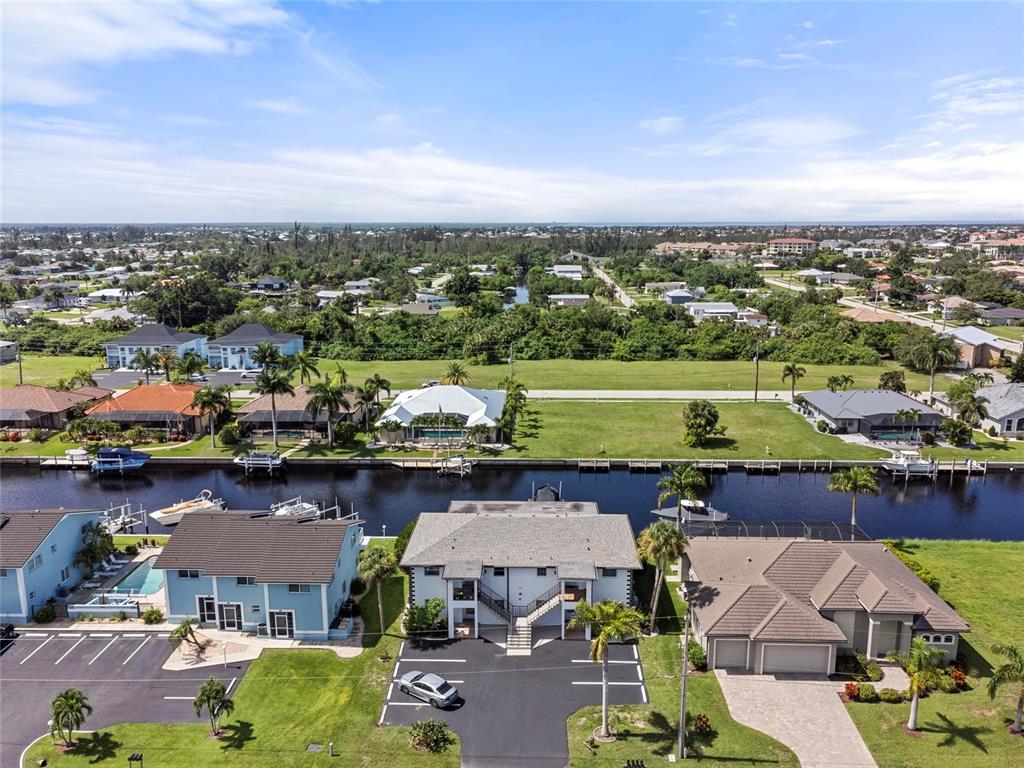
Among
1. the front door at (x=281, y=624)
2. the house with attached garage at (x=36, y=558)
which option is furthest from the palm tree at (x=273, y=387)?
the front door at (x=281, y=624)

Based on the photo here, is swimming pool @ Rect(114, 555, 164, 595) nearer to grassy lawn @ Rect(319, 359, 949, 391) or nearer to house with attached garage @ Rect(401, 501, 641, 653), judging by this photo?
house with attached garage @ Rect(401, 501, 641, 653)

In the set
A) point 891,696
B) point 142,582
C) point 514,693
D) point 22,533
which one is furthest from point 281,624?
point 891,696

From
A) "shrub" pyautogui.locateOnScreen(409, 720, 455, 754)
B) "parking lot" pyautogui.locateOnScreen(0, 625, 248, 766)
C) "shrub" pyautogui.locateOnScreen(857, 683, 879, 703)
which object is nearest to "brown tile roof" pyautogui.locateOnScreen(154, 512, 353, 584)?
"parking lot" pyautogui.locateOnScreen(0, 625, 248, 766)

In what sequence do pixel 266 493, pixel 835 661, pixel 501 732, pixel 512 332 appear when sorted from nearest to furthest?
pixel 501 732 < pixel 835 661 < pixel 266 493 < pixel 512 332

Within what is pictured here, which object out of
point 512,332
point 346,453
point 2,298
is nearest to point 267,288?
point 2,298

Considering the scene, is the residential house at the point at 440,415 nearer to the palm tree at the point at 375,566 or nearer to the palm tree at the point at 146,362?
the palm tree at the point at 375,566

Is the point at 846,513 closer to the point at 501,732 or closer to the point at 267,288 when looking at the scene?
the point at 501,732
